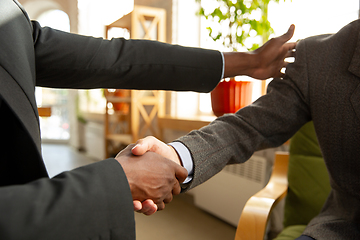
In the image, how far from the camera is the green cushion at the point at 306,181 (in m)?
1.19

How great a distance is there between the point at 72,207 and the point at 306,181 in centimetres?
104

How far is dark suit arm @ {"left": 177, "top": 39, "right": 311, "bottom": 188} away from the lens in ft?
2.73

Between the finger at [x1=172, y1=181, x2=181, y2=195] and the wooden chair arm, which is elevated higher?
the finger at [x1=172, y1=181, x2=181, y2=195]

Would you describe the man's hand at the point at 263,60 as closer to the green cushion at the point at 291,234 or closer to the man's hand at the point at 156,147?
the man's hand at the point at 156,147

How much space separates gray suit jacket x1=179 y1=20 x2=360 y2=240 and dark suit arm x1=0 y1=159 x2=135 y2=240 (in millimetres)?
330

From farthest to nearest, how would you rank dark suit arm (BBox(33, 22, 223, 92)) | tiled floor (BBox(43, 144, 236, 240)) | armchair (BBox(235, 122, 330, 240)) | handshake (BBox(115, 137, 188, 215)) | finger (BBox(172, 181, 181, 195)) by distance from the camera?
1. tiled floor (BBox(43, 144, 236, 240))
2. armchair (BBox(235, 122, 330, 240))
3. dark suit arm (BBox(33, 22, 223, 92))
4. finger (BBox(172, 181, 181, 195))
5. handshake (BBox(115, 137, 188, 215))

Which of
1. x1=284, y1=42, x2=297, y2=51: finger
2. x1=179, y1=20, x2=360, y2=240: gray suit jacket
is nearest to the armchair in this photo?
x1=179, y1=20, x2=360, y2=240: gray suit jacket

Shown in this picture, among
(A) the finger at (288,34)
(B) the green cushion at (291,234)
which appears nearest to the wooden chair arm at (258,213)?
(B) the green cushion at (291,234)

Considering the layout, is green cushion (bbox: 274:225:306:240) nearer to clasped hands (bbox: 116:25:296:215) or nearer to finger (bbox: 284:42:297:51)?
clasped hands (bbox: 116:25:296:215)

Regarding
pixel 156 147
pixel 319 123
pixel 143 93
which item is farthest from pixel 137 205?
pixel 143 93

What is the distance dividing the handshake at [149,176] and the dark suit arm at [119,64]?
0.29 meters

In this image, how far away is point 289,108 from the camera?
2.96 feet

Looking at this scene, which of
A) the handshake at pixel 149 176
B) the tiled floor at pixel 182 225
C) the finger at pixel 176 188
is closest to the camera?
the handshake at pixel 149 176

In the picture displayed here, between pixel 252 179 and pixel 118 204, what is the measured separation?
1.59m
